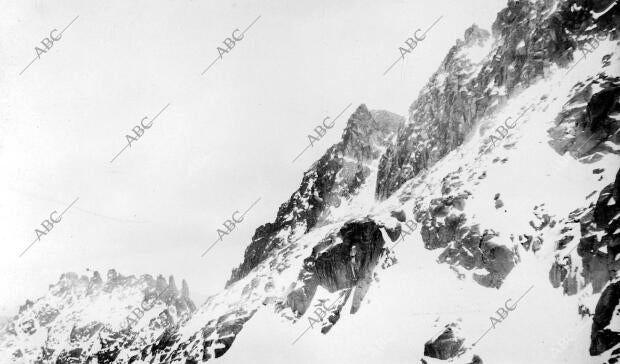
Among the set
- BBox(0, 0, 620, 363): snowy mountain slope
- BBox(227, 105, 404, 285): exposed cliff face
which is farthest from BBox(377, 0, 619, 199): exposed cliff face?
BBox(227, 105, 404, 285): exposed cliff face

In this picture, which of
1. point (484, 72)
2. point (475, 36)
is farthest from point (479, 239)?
point (475, 36)

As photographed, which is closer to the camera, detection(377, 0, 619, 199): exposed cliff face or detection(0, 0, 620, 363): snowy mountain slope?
detection(0, 0, 620, 363): snowy mountain slope

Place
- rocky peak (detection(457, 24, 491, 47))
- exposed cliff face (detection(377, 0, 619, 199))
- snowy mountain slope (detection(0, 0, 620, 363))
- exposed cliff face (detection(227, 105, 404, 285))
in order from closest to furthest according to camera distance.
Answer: snowy mountain slope (detection(0, 0, 620, 363)) → exposed cliff face (detection(377, 0, 619, 199)) → rocky peak (detection(457, 24, 491, 47)) → exposed cliff face (detection(227, 105, 404, 285))

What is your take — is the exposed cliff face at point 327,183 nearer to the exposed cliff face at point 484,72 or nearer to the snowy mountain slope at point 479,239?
the snowy mountain slope at point 479,239

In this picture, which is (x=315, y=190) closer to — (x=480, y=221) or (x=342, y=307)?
(x=342, y=307)

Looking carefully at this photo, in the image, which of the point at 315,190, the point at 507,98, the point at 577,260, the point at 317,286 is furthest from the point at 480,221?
the point at 315,190

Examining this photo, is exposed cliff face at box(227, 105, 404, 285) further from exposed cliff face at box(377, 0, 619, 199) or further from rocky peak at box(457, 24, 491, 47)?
rocky peak at box(457, 24, 491, 47)

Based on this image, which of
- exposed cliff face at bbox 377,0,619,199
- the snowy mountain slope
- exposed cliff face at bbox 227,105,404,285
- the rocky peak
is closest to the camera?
the snowy mountain slope
